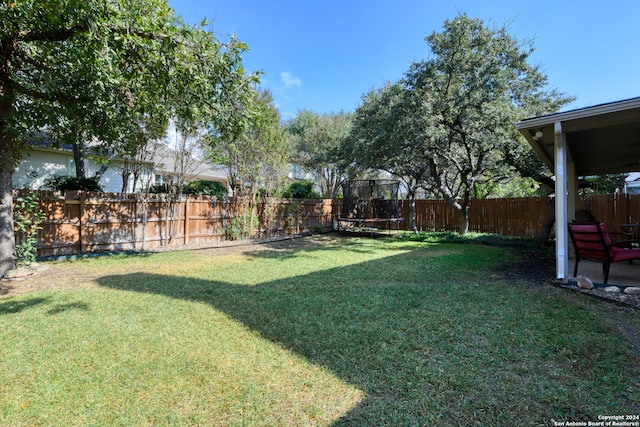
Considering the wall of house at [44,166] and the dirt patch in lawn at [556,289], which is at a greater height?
the wall of house at [44,166]

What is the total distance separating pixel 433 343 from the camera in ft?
9.88

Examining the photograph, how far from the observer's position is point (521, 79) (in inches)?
392

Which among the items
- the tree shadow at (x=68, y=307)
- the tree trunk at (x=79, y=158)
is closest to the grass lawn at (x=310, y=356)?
the tree shadow at (x=68, y=307)

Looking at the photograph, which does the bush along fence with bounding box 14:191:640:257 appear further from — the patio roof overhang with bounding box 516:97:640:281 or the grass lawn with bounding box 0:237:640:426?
the grass lawn with bounding box 0:237:640:426

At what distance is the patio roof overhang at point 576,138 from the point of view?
14.5ft

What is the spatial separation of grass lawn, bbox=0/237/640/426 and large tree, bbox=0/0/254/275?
291 cm

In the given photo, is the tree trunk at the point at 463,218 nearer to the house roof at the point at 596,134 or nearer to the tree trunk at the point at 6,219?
the house roof at the point at 596,134

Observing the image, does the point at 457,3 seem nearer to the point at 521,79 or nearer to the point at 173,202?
the point at 521,79

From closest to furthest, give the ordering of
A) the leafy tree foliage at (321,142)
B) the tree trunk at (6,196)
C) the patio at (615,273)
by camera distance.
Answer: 1. the patio at (615,273)
2. the tree trunk at (6,196)
3. the leafy tree foliage at (321,142)

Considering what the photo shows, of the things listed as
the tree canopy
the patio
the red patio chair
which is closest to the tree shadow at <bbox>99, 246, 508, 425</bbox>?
the red patio chair

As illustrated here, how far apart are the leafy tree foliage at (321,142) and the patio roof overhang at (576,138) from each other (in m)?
11.6

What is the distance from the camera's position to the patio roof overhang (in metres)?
4.43

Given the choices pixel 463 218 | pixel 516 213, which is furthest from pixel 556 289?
pixel 516 213

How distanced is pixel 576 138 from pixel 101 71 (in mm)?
8161
